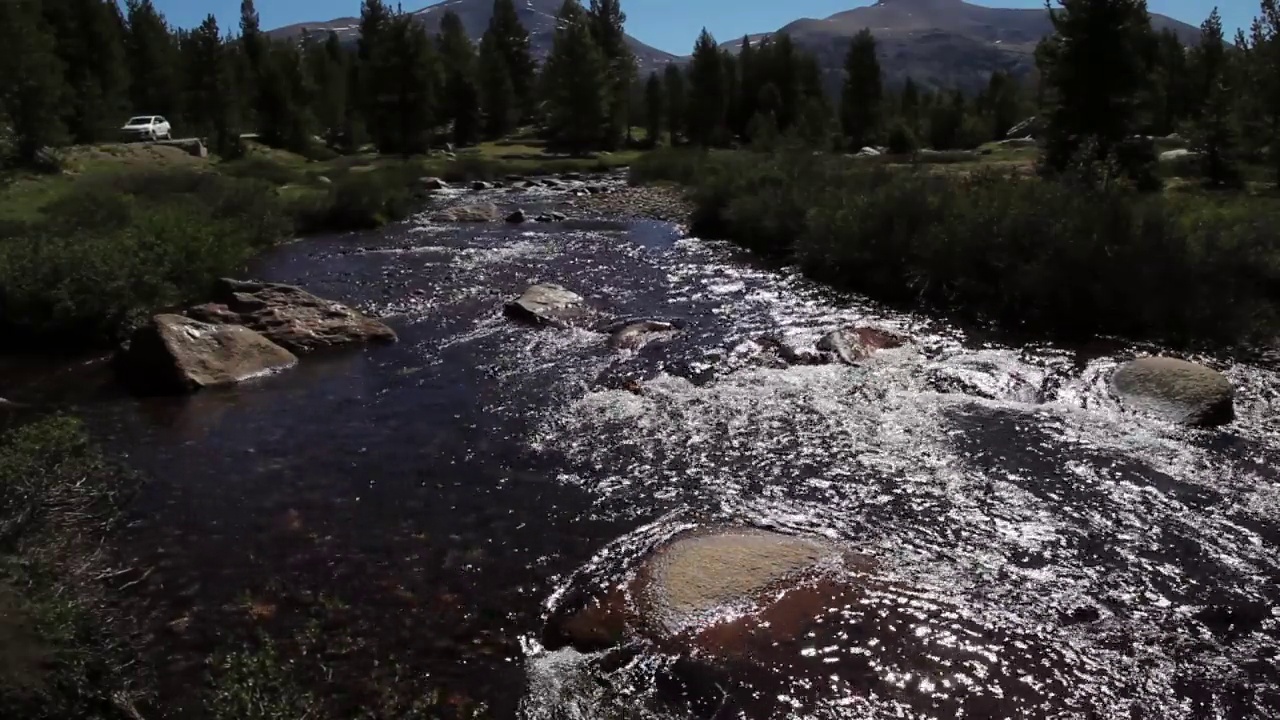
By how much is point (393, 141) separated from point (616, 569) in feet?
229

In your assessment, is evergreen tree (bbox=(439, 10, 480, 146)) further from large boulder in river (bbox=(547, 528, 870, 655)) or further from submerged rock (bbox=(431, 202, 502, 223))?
large boulder in river (bbox=(547, 528, 870, 655))

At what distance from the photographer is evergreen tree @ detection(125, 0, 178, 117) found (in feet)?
246

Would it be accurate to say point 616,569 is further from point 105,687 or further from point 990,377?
point 990,377

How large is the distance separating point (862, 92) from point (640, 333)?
68419 millimetres

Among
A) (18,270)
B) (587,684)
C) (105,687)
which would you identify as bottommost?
(587,684)

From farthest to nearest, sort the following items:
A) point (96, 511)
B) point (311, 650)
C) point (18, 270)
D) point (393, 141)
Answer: point (393, 141), point (18, 270), point (96, 511), point (311, 650)

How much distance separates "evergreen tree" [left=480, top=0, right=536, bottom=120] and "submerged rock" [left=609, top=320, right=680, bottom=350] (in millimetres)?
86789

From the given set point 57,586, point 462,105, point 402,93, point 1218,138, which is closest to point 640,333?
point 57,586

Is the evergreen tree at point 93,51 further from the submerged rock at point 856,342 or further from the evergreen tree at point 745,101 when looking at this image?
the submerged rock at point 856,342

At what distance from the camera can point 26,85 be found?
127 ft

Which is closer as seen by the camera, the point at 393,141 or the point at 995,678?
the point at 995,678

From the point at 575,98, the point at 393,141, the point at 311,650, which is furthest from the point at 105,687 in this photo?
the point at 575,98

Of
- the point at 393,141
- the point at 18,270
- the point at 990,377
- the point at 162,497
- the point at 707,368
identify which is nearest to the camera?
the point at 162,497

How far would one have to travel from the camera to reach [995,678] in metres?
7.12
